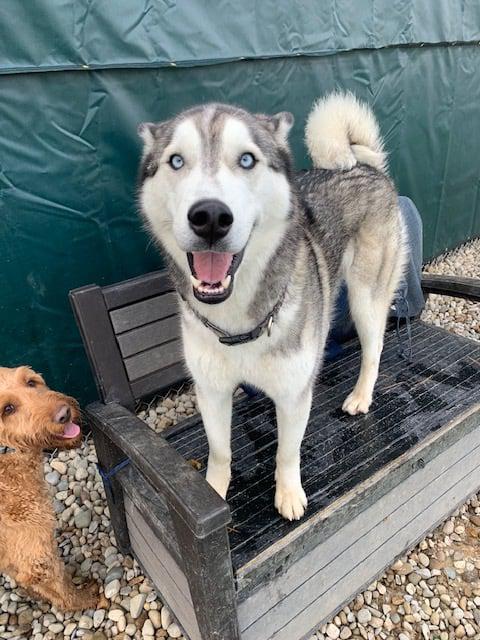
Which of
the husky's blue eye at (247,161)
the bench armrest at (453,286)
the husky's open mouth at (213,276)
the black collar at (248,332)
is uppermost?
the husky's blue eye at (247,161)

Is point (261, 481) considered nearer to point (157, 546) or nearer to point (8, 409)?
point (157, 546)

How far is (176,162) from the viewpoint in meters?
1.47

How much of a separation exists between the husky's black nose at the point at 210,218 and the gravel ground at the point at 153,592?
183cm

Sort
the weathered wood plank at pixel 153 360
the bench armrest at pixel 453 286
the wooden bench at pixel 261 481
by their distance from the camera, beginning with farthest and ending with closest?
the bench armrest at pixel 453 286 → the weathered wood plank at pixel 153 360 → the wooden bench at pixel 261 481

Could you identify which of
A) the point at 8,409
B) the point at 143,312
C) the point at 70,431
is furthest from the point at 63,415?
the point at 143,312

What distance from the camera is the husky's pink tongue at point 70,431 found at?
6.03 ft

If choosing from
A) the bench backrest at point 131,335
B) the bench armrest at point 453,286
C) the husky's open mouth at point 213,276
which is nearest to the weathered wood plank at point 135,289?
the bench backrest at point 131,335

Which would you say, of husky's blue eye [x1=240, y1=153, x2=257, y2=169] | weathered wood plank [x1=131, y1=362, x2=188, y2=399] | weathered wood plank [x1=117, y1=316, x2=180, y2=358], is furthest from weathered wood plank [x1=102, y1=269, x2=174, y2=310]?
husky's blue eye [x1=240, y1=153, x2=257, y2=169]

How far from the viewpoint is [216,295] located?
140cm

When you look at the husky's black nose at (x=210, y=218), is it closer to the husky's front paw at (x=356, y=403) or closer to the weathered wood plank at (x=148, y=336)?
the weathered wood plank at (x=148, y=336)

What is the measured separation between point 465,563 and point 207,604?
5.19 ft

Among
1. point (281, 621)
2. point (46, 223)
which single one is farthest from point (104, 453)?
point (46, 223)

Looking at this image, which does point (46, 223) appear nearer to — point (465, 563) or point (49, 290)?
point (49, 290)

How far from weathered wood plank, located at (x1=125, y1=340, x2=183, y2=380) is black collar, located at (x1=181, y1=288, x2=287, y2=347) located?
2.24 ft
